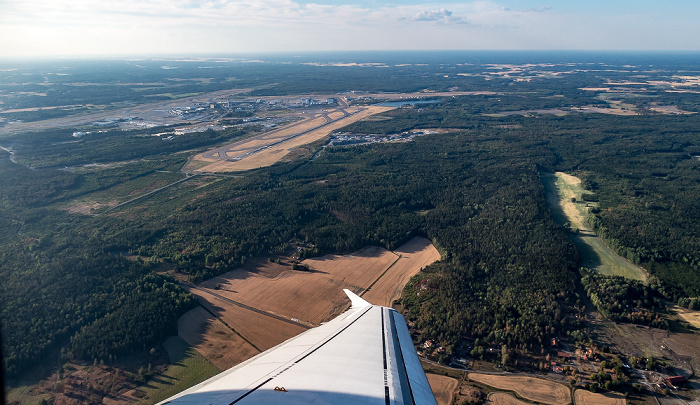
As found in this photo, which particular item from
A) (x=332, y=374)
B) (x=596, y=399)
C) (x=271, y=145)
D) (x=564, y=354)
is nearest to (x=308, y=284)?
(x=564, y=354)

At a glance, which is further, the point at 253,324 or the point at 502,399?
the point at 253,324

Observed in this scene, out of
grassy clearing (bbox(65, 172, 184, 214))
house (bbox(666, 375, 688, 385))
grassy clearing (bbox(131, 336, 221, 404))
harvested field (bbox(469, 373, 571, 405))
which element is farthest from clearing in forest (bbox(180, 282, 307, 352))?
grassy clearing (bbox(65, 172, 184, 214))

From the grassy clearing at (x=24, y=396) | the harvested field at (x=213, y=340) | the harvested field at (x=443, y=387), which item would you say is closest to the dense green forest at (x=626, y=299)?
the harvested field at (x=443, y=387)

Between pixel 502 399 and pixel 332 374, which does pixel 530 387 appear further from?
pixel 332 374

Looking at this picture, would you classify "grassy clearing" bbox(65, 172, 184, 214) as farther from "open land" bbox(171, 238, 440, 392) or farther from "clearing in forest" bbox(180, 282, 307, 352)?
"clearing in forest" bbox(180, 282, 307, 352)

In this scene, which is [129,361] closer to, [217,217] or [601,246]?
[217,217]

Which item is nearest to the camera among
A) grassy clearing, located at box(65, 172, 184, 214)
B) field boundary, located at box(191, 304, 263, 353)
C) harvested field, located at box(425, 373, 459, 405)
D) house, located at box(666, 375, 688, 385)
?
harvested field, located at box(425, 373, 459, 405)
